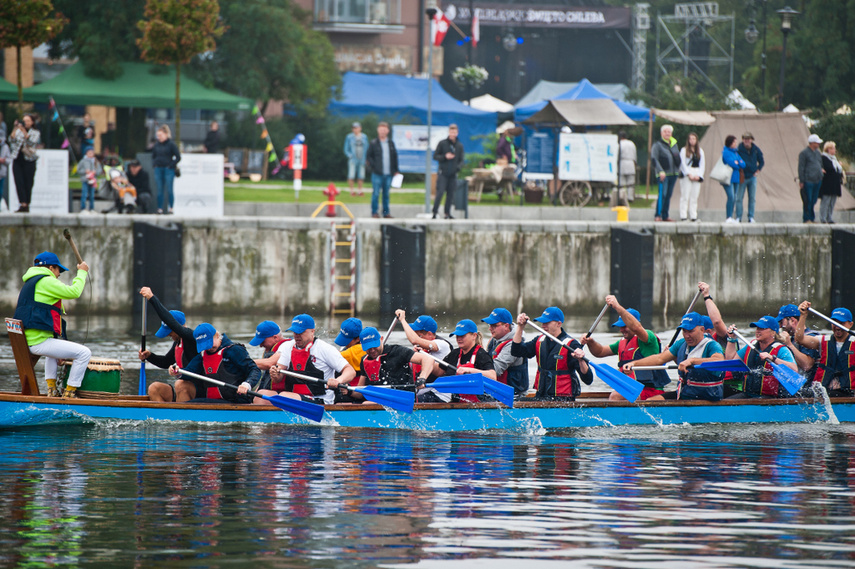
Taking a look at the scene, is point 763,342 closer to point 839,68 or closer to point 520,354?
point 520,354

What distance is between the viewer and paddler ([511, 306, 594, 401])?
41.9 feet

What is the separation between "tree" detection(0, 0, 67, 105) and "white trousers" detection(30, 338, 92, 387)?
42.1 ft

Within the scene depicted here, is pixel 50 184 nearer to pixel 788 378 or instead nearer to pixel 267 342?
pixel 267 342

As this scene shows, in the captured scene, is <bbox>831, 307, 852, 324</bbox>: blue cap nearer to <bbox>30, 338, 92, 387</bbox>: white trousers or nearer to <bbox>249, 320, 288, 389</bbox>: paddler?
<bbox>249, 320, 288, 389</bbox>: paddler

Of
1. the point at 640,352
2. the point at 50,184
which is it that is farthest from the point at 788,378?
the point at 50,184

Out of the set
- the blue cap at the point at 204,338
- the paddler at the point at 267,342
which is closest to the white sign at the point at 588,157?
the paddler at the point at 267,342

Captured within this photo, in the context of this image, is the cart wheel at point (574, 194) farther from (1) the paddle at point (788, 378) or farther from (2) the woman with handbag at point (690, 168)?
(1) the paddle at point (788, 378)

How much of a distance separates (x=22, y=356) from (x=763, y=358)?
25.9 ft

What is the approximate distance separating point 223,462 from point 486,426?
3.12 meters

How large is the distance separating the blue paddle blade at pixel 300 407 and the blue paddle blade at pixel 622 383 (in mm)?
2966

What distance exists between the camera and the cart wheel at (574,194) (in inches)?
1064

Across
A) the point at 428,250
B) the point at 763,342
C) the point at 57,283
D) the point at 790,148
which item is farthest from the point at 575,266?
the point at 57,283

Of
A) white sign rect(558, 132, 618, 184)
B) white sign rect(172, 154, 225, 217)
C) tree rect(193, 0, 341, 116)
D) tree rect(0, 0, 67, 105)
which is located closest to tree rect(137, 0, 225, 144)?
tree rect(0, 0, 67, 105)

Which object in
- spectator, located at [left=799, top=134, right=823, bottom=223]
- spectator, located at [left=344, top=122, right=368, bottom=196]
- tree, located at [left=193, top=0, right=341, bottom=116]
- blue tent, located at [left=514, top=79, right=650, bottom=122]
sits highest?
tree, located at [left=193, top=0, right=341, bottom=116]
